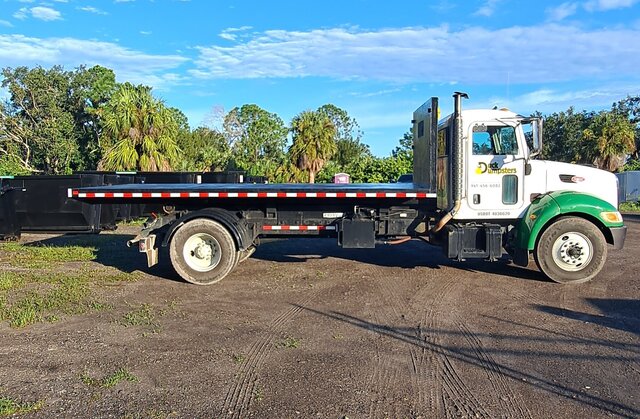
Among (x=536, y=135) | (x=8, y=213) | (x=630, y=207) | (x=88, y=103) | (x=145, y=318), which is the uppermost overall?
(x=88, y=103)

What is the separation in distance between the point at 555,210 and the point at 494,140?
1490mm

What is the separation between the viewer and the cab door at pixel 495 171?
28.3 ft

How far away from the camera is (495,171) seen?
873cm

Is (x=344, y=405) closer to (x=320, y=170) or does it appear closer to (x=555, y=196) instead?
(x=555, y=196)

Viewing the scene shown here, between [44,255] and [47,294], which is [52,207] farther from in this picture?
[47,294]

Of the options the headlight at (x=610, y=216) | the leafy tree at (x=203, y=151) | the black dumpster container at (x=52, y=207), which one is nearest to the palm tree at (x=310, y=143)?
the leafy tree at (x=203, y=151)

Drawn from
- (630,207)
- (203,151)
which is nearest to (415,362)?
(630,207)

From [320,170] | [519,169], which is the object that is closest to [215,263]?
[519,169]

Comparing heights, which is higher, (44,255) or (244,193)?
(244,193)

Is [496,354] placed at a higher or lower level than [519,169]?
lower

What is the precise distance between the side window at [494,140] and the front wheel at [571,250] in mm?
1429

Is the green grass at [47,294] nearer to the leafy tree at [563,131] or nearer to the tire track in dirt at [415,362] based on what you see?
the tire track in dirt at [415,362]

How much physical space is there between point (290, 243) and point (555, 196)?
665 cm

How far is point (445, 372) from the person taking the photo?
16.0ft
